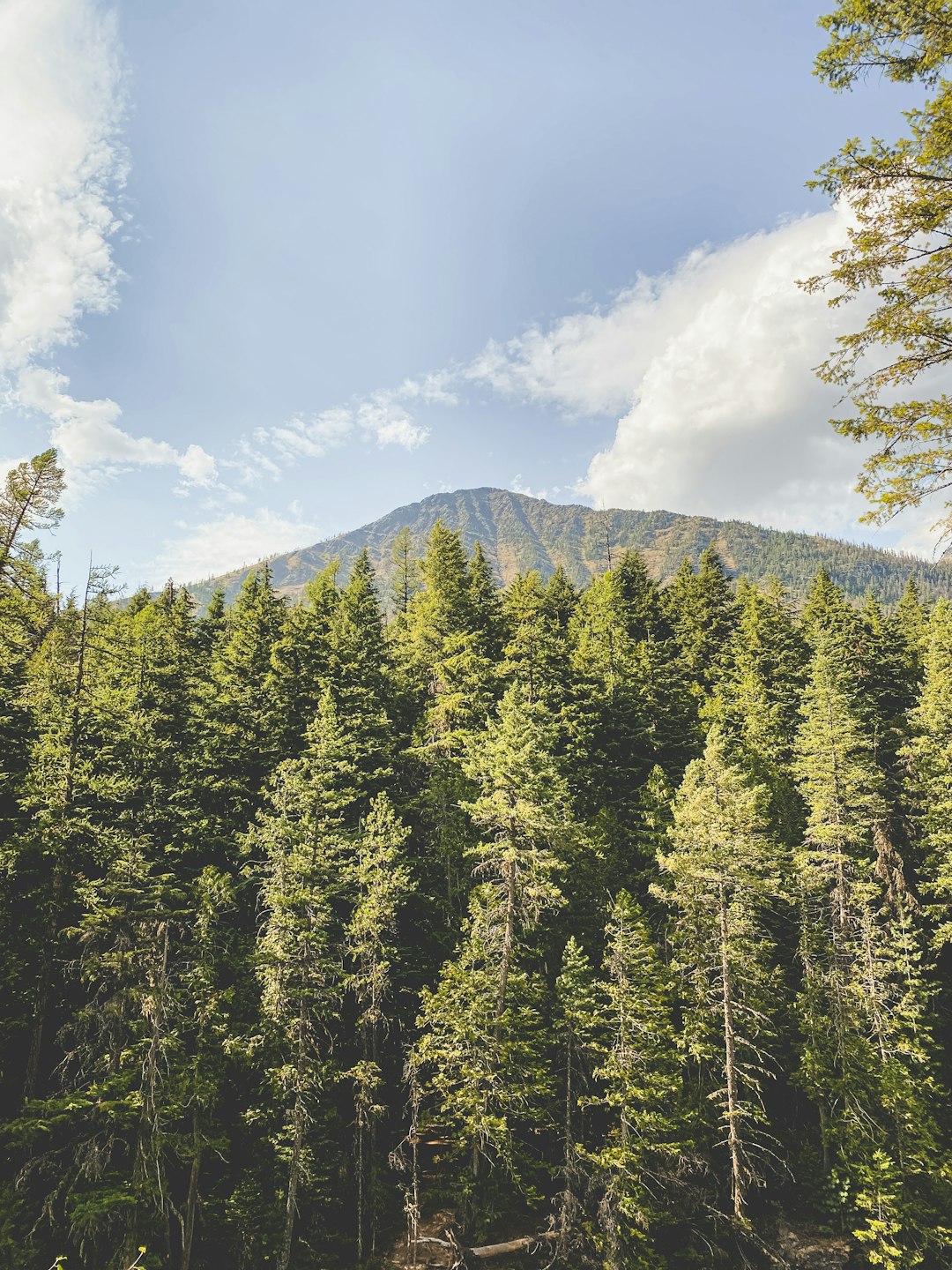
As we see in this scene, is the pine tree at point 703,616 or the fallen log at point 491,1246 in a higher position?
the pine tree at point 703,616

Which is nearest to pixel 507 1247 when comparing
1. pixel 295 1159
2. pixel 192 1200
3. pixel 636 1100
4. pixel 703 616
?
pixel 636 1100

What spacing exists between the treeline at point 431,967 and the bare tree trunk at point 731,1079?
163mm

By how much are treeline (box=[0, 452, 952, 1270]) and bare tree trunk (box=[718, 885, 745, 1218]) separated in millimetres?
163

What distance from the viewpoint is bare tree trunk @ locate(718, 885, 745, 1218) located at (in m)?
18.7

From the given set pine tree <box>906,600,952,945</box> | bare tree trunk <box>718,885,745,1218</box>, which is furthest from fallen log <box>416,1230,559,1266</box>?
pine tree <box>906,600,952,945</box>

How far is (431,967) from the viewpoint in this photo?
79.6ft

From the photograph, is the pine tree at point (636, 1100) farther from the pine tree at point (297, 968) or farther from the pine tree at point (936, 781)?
the pine tree at point (936, 781)

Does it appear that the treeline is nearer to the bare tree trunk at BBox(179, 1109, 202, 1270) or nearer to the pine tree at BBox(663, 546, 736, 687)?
the bare tree trunk at BBox(179, 1109, 202, 1270)

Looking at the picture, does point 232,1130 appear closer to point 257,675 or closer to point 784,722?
point 257,675

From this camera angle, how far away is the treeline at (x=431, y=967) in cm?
1656

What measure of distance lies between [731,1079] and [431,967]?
1079 centimetres

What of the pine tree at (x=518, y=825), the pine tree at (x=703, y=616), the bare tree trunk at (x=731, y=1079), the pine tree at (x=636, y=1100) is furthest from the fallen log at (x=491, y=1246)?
the pine tree at (x=703, y=616)

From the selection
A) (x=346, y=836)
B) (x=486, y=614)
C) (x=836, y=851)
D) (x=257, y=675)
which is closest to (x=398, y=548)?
(x=486, y=614)

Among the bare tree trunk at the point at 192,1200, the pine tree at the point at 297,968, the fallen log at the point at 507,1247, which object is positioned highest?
the pine tree at the point at 297,968
